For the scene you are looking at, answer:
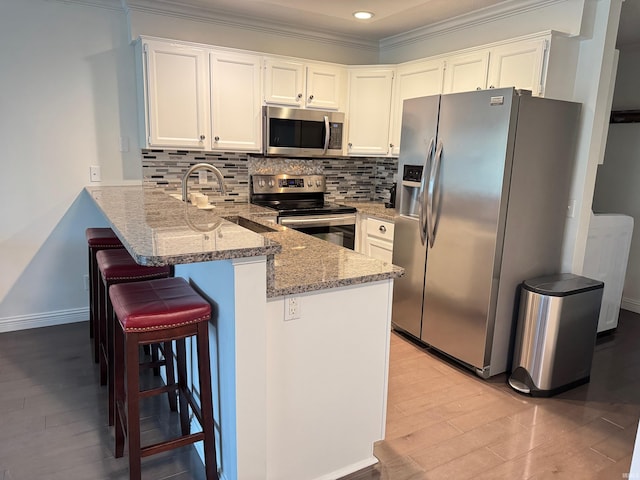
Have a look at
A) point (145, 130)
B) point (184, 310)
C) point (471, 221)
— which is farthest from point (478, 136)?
point (145, 130)

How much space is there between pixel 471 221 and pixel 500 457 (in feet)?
4.41

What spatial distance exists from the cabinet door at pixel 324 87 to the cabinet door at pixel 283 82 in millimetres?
79

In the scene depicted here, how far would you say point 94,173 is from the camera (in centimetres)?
343

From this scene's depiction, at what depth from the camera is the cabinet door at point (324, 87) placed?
387 centimetres

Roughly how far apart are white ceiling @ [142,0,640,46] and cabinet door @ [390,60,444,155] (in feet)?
1.24

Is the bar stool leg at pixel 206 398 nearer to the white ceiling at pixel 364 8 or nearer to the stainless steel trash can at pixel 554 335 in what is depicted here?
the stainless steel trash can at pixel 554 335

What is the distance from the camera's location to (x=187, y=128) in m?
3.42

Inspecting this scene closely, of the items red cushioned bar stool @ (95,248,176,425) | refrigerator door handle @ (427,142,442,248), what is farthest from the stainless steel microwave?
red cushioned bar stool @ (95,248,176,425)

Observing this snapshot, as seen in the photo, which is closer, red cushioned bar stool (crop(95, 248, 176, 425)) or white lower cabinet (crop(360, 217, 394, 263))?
red cushioned bar stool (crop(95, 248, 176, 425))

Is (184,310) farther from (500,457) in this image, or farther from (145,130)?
(145,130)

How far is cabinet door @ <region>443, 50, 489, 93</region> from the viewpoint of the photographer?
318cm

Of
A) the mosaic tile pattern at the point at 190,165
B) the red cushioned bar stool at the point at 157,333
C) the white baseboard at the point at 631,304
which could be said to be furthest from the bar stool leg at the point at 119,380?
the white baseboard at the point at 631,304

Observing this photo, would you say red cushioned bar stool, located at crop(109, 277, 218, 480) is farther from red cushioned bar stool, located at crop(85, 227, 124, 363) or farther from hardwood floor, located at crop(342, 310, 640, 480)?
red cushioned bar stool, located at crop(85, 227, 124, 363)

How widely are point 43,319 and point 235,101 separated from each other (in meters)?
2.30
